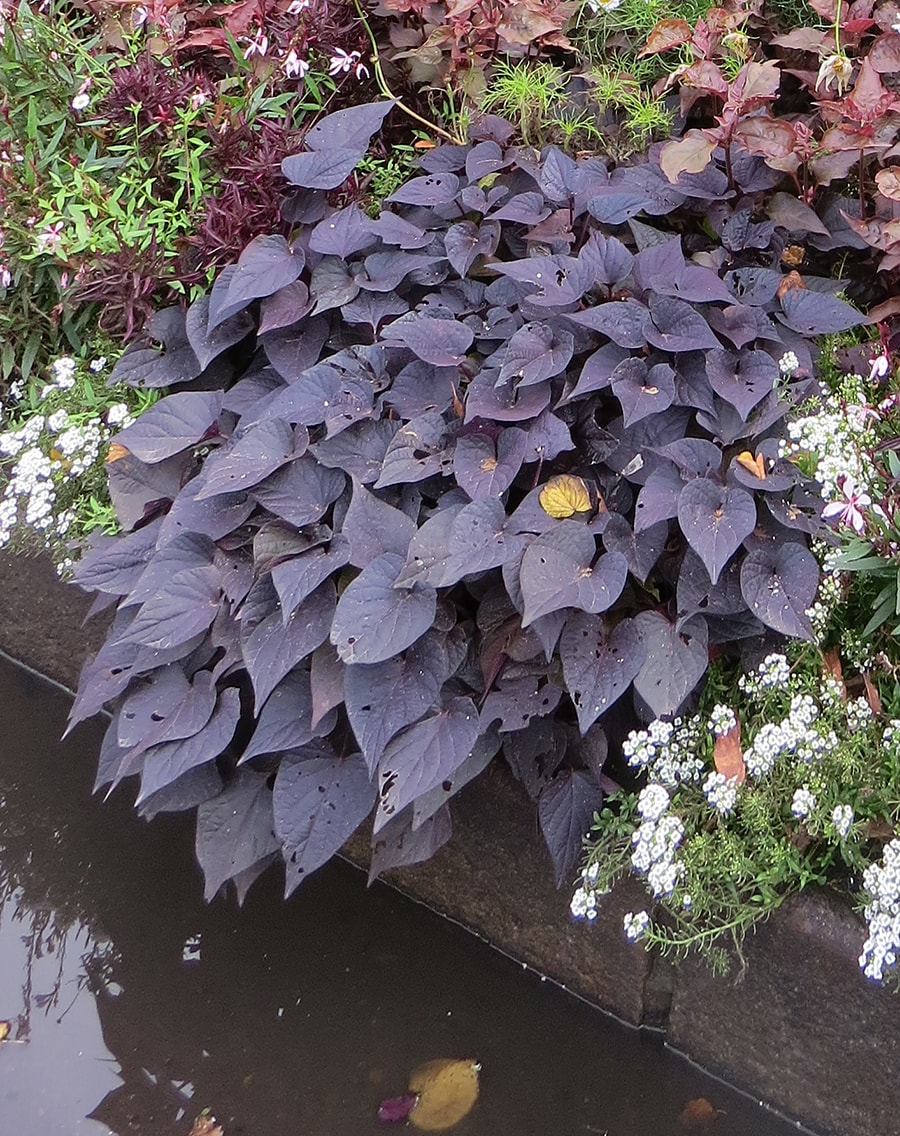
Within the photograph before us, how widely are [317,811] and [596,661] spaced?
0.50 metres

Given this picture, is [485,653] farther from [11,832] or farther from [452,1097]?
[11,832]

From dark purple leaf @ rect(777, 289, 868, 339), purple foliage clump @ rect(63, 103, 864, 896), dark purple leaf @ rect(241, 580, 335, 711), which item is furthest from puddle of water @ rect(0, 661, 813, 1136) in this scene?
dark purple leaf @ rect(777, 289, 868, 339)

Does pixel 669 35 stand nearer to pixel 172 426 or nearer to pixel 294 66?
pixel 294 66

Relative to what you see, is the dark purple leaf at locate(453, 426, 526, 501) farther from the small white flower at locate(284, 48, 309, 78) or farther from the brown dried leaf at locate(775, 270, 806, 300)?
the small white flower at locate(284, 48, 309, 78)

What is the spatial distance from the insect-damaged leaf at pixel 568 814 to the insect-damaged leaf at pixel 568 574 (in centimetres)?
34

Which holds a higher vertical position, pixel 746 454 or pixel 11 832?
pixel 746 454

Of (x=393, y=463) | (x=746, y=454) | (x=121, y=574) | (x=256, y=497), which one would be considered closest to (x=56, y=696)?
(x=121, y=574)

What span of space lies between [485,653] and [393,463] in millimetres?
353

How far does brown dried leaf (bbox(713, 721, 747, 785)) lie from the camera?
5.18 ft

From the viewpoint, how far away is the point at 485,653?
1.63m

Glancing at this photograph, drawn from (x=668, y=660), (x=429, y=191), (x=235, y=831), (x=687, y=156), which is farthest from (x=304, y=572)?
(x=687, y=156)

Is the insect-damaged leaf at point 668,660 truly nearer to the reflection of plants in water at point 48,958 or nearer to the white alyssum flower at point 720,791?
the white alyssum flower at point 720,791

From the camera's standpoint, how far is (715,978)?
5.67 feet

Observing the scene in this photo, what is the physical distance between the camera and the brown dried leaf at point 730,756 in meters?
1.58
